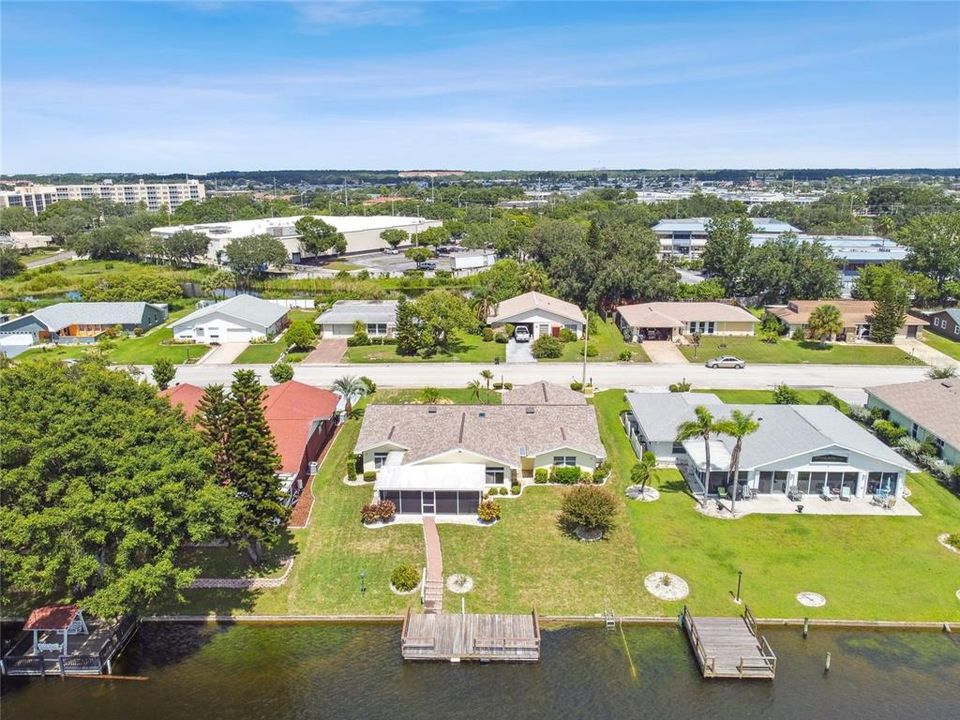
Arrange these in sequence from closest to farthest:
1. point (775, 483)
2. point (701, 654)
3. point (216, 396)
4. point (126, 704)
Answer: point (126, 704)
point (701, 654)
point (216, 396)
point (775, 483)

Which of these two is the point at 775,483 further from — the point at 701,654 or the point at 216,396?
the point at 216,396

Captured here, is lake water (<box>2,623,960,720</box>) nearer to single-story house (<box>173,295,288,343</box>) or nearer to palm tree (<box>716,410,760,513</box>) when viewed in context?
palm tree (<box>716,410,760,513</box>)

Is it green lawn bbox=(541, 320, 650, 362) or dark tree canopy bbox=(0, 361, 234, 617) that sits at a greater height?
dark tree canopy bbox=(0, 361, 234, 617)

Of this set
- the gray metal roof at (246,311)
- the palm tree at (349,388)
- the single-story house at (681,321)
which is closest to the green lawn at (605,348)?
the single-story house at (681,321)

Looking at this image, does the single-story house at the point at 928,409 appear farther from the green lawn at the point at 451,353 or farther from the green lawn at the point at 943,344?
the green lawn at the point at 451,353

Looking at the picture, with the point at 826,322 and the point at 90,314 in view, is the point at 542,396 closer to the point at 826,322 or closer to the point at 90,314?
the point at 826,322

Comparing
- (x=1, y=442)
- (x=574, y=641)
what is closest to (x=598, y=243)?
(x=574, y=641)

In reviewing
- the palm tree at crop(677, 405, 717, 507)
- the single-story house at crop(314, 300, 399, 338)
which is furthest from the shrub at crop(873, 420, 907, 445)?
the single-story house at crop(314, 300, 399, 338)
